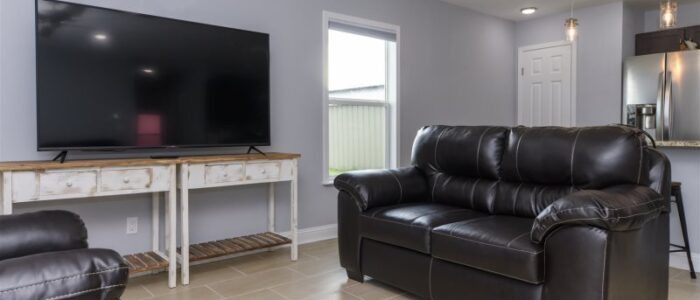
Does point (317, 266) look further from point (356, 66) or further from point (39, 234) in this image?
point (39, 234)

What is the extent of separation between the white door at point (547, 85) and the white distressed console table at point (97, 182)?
4720 millimetres

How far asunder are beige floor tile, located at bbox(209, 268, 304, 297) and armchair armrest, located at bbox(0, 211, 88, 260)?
1.45 meters

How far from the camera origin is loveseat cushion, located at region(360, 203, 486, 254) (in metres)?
2.56

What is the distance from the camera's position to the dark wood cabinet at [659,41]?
5.21 m

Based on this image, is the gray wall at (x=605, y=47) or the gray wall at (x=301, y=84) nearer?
the gray wall at (x=301, y=84)

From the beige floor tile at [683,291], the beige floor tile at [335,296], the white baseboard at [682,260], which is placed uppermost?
the white baseboard at [682,260]

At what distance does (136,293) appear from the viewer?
2850 mm

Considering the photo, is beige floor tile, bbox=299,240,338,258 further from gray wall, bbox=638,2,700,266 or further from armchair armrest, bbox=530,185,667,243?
gray wall, bbox=638,2,700,266

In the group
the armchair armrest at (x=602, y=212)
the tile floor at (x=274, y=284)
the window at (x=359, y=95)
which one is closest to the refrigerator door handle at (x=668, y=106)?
the tile floor at (x=274, y=284)

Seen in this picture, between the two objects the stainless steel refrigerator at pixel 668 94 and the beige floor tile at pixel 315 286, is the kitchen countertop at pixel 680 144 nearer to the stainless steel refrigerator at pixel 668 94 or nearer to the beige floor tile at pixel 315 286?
the stainless steel refrigerator at pixel 668 94

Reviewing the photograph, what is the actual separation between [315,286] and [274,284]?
0.27 metres

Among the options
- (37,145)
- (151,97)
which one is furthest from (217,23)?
(37,145)

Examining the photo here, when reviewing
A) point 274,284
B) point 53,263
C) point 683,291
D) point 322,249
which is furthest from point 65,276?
point 683,291

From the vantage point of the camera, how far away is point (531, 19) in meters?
6.07
